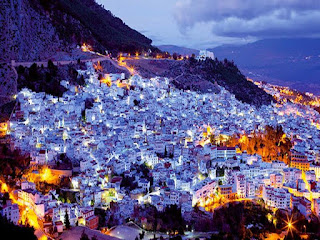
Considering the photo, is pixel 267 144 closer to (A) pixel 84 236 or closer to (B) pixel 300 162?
(B) pixel 300 162

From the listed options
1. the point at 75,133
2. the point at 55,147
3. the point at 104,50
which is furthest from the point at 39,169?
the point at 104,50

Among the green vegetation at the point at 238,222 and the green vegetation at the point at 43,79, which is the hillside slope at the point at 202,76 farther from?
the green vegetation at the point at 238,222

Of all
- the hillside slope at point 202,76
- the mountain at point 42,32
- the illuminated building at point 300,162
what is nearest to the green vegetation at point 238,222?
the illuminated building at point 300,162

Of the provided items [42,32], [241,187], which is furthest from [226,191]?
[42,32]

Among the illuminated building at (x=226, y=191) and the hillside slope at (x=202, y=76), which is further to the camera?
the hillside slope at (x=202, y=76)

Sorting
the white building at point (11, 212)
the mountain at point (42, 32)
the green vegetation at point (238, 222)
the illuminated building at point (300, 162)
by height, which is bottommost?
the green vegetation at point (238, 222)

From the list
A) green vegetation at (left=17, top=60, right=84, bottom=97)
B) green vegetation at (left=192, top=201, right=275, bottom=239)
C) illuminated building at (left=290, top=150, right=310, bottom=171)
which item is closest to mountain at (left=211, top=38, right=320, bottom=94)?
illuminated building at (left=290, top=150, right=310, bottom=171)

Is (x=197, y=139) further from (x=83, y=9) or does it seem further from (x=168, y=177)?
(x=83, y=9)
